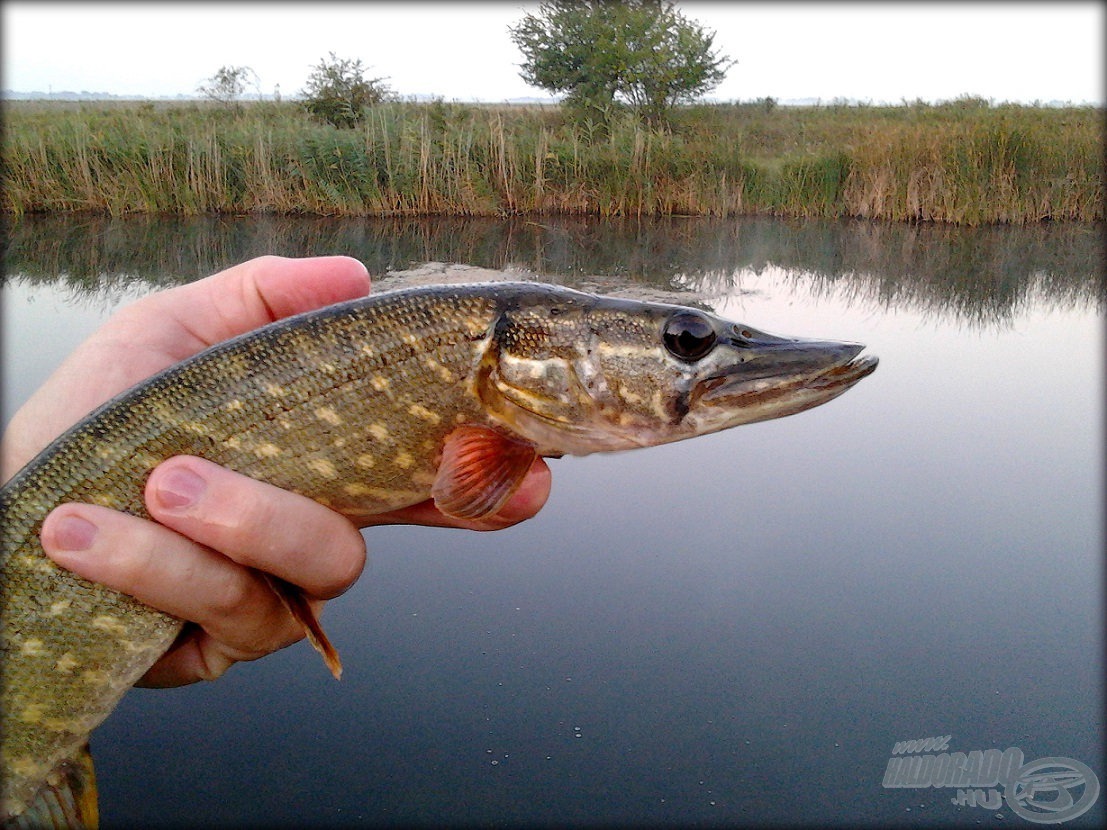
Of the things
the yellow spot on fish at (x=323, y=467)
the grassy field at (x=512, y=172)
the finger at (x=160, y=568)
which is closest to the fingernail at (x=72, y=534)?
the finger at (x=160, y=568)

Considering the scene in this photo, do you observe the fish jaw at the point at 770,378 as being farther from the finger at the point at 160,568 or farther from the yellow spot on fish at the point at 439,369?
the finger at the point at 160,568

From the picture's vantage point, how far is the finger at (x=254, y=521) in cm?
185

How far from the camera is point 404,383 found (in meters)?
1.93

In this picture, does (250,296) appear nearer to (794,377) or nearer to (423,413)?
(423,413)

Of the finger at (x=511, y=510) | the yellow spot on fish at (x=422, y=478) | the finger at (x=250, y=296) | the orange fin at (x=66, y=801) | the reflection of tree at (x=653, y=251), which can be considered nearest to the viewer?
the orange fin at (x=66, y=801)

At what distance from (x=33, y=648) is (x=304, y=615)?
0.62 metres

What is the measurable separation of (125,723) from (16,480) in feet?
7.35

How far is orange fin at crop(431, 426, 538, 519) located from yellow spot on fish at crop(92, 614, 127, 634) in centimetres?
85

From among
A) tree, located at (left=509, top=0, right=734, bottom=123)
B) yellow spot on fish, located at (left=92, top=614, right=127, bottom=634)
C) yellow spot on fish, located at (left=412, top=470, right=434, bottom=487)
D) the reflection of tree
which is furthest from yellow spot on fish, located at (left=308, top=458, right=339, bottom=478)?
tree, located at (left=509, top=0, right=734, bottom=123)

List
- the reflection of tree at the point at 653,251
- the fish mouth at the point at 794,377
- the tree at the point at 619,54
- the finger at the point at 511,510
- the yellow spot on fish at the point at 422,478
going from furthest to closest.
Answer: the tree at the point at 619,54, the reflection of tree at the point at 653,251, the finger at the point at 511,510, the yellow spot on fish at the point at 422,478, the fish mouth at the point at 794,377

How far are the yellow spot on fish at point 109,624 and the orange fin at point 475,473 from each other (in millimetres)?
850

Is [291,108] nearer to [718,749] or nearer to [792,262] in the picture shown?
[792,262]

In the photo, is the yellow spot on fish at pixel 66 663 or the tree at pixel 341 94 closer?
the yellow spot on fish at pixel 66 663

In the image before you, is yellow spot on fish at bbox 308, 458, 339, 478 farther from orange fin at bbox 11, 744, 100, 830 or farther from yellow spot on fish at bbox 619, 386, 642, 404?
orange fin at bbox 11, 744, 100, 830
